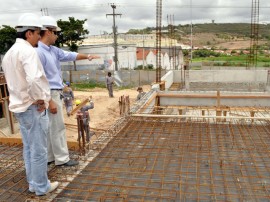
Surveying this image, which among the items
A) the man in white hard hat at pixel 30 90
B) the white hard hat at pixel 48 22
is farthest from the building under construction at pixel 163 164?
the white hard hat at pixel 48 22

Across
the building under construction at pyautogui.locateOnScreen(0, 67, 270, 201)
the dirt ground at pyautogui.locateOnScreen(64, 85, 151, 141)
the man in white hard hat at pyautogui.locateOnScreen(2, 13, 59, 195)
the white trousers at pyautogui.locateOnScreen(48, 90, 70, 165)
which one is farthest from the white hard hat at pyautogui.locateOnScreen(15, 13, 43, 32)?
the dirt ground at pyautogui.locateOnScreen(64, 85, 151, 141)

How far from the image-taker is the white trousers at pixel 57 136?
120 inches

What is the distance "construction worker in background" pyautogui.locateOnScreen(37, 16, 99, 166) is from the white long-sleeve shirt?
54 cm

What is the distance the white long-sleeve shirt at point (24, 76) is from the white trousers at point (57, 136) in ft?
2.09

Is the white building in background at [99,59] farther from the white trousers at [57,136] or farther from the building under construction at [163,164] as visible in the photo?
the white trousers at [57,136]

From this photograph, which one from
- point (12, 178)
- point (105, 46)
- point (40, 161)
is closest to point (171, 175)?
point (40, 161)

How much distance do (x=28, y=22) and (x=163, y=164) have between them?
2.08 metres

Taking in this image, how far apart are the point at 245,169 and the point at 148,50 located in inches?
1224

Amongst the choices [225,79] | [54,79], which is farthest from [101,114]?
[54,79]

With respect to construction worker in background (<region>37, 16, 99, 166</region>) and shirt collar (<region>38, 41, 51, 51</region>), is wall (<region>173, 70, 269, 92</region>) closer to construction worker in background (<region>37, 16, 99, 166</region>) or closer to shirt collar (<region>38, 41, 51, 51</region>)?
construction worker in background (<region>37, 16, 99, 166</region>)

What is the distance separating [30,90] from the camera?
7.38 feet

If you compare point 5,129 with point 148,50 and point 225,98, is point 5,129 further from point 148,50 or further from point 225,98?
point 148,50

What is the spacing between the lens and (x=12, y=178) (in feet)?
9.97

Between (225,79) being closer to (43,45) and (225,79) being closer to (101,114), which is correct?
(101,114)
